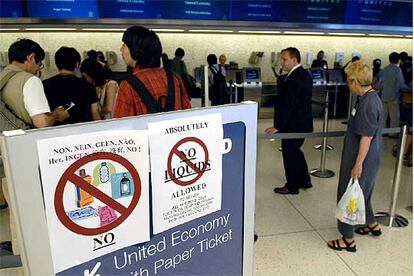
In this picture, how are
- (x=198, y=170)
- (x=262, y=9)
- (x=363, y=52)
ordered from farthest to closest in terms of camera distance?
1. (x=363, y=52)
2. (x=262, y=9)
3. (x=198, y=170)

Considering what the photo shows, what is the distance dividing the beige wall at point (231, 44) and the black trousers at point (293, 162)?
4695mm

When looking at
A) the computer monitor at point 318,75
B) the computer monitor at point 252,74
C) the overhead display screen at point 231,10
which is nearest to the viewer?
the overhead display screen at point 231,10

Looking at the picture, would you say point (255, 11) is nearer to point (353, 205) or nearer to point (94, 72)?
point (94, 72)

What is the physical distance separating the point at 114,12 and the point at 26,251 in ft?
15.8

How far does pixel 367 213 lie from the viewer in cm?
273

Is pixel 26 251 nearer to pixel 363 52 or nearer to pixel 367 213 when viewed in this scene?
pixel 367 213

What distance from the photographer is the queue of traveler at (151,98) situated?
5.75 ft

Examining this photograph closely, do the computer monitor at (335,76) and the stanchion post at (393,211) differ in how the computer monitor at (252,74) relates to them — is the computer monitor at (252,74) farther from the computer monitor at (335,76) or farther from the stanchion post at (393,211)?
the stanchion post at (393,211)

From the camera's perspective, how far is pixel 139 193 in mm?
911

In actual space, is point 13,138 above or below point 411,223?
above

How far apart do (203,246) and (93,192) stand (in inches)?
16.0

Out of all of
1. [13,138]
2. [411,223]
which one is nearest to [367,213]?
[411,223]

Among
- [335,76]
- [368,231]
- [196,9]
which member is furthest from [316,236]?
[335,76]

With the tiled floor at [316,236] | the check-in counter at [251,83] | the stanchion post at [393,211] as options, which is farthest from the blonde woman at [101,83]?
the check-in counter at [251,83]
